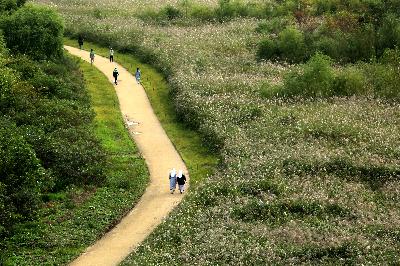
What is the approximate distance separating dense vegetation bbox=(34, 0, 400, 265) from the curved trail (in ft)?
4.46

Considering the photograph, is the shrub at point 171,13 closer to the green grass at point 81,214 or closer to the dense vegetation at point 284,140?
the dense vegetation at point 284,140

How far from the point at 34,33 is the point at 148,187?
21758 mm

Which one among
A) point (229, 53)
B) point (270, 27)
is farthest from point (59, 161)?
point (270, 27)

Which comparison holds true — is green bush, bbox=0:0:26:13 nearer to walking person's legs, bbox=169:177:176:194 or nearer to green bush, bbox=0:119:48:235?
green bush, bbox=0:119:48:235

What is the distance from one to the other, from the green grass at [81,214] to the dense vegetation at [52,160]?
0.14ft

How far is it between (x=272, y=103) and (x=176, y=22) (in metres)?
28.9

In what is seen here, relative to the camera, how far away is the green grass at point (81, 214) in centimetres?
2503

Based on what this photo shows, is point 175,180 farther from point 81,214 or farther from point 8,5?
point 8,5

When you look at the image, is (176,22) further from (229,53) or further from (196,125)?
(196,125)

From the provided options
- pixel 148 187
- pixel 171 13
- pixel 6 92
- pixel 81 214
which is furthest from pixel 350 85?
pixel 171 13

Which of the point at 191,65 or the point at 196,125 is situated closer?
the point at 196,125

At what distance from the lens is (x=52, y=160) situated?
31672mm

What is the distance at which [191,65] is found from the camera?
158 feet

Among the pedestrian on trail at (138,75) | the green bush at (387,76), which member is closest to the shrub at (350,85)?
the green bush at (387,76)
